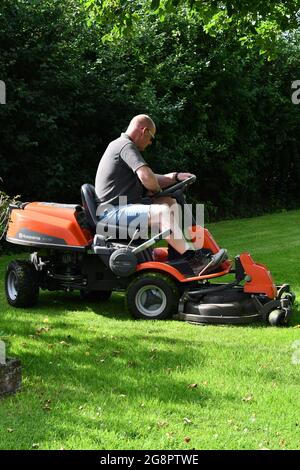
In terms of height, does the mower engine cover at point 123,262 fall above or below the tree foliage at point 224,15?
below

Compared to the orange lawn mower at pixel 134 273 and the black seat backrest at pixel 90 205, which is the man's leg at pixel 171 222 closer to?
the orange lawn mower at pixel 134 273

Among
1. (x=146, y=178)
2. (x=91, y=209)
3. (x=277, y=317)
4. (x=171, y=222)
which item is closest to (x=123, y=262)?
(x=171, y=222)

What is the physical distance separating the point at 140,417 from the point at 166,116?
9.28 m

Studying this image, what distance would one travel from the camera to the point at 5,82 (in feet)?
32.9

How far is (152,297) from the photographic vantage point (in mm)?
6148

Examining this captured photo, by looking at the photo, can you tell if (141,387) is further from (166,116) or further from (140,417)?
(166,116)

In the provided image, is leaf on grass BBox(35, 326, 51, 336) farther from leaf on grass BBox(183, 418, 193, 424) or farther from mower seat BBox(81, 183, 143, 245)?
leaf on grass BBox(183, 418, 193, 424)

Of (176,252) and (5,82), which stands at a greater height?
(5,82)

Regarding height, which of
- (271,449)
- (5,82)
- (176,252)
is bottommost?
(271,449)

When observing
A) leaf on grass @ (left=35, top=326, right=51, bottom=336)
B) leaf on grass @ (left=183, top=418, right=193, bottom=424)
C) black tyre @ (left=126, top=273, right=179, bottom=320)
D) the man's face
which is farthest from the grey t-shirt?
leaf on grass @ (left=183, top=418, right=193, bottom=424)

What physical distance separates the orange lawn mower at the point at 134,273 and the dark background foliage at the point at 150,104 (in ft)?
12.6

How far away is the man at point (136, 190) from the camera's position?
6.11 m

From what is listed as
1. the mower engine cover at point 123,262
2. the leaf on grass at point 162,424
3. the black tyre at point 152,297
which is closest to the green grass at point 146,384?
the leaf on grass at point 162,424

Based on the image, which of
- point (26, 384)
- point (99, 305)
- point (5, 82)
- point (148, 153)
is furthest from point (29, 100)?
point (26, 384)
